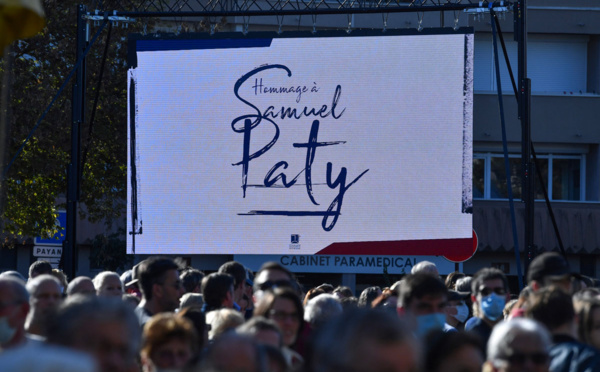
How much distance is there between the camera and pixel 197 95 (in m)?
12.8

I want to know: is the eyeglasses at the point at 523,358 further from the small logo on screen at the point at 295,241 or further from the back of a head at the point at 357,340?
the small logo on screen at the point at 295,241

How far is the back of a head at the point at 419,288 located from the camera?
481cm

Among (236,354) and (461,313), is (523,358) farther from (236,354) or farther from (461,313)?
(461,313)

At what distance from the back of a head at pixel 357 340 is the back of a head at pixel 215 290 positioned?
12.3ft

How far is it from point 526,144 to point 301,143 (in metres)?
3.06

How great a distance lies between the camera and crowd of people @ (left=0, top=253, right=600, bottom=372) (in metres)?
2.25

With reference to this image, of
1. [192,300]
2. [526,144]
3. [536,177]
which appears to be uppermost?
[536,177]

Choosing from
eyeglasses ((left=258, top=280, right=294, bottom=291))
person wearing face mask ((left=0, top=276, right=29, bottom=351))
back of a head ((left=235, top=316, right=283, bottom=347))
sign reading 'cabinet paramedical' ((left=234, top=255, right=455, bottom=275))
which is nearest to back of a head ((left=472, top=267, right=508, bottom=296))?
eyeglasses ((left=258, top=280, right=294, bottom=291))

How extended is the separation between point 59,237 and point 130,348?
1699 centimetres

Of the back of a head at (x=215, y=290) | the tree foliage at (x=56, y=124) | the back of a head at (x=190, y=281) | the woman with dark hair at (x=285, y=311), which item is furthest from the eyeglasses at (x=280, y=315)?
the tree foliage at (x=56, y=124)

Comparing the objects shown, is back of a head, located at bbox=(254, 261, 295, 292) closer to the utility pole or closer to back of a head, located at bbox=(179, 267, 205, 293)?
back of a head, located at bbox=(179, 267, 205, 293)

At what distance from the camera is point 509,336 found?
356 centimetres

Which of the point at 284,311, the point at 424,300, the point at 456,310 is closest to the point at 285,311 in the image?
the point at 284,311

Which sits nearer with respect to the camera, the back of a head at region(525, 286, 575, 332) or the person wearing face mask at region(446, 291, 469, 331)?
the back of a head at region(525, 286, 575, 332)
